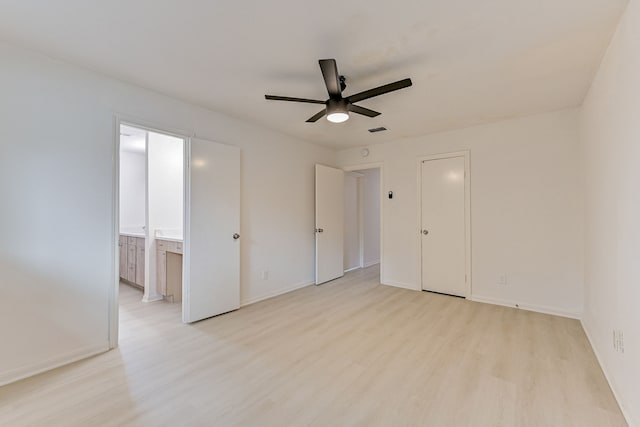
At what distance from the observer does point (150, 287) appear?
380 cm

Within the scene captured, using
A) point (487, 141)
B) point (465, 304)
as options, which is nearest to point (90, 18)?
point (487, 141)

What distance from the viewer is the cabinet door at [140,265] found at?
13.4ft

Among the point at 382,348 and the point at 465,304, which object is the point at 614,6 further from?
the point at 465,304

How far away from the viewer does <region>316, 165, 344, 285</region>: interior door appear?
4.66 metres

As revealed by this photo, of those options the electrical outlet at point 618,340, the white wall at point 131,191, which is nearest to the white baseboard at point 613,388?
the electrical outlet at point 618,340

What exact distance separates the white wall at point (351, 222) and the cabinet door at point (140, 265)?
3.55 metres

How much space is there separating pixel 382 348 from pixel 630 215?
1.93 m

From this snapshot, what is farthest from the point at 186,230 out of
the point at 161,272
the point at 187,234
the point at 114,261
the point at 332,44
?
the point at 332,44

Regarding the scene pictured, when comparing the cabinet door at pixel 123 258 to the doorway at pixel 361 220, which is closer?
the cabinet door at pixel 123 258

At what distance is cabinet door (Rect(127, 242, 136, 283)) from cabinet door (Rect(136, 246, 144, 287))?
4.6 inches

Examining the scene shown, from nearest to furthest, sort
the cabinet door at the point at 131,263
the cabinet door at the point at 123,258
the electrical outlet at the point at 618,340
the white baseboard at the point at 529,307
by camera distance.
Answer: the electrical outlet at the point at 618,340, the white baseboard at the point at 529,307, the cabinet door at the point at 131,263, the cabinet door at the point at 123,258

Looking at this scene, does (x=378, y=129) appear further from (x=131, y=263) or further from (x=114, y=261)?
(x=131, y=263)

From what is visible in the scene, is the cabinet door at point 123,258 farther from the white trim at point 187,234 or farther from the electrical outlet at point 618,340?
the electrical outlet at point 618,340

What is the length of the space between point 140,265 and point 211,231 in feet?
5.82
